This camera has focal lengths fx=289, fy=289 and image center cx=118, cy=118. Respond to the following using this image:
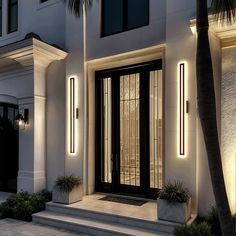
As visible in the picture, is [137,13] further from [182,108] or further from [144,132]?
[144,132]

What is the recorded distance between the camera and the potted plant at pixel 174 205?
5637mm

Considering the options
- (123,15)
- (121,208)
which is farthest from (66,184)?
(123,15)

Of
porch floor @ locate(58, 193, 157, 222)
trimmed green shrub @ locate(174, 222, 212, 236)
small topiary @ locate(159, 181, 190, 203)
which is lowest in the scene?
porch floor @ locate(58, 193, 157, 222)

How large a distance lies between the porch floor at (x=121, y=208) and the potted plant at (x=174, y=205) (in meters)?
0.29

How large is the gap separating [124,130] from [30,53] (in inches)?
132

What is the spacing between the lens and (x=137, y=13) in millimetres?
7562

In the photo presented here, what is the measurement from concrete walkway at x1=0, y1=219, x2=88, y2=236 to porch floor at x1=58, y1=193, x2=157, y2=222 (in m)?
0.74

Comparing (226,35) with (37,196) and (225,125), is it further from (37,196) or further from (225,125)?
(37,196)

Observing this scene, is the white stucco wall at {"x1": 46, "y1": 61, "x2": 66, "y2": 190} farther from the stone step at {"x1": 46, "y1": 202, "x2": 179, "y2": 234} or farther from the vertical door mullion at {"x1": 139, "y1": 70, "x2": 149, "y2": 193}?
the vertical door mullion at {"x1": 139, "y1": 70, "x2": 149, "y2": 193}

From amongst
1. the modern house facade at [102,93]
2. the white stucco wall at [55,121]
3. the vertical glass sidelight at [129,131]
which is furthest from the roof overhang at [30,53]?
the vertical glass sidelight at [129,131]

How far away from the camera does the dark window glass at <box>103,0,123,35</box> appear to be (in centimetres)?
786

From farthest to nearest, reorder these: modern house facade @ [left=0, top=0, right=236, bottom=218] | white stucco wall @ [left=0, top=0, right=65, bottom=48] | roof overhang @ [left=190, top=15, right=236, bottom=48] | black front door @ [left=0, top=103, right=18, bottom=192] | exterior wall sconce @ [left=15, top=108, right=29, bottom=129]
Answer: black front door @ [left=0, top=103, right=18, bottom=192] < white stucco wall @ [left=0, top=0, right=65, bottom=48] < exterior wall sconce @ [left=15, top=108, right=29, bottom=129] < modern house facade @ [left=0, top=0, right=236, bottom=218] < roof overhang @ [left=190, top=15, right=236, bottom=48]

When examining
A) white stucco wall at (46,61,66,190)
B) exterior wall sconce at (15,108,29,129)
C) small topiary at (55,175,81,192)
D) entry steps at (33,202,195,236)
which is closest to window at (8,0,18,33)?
white stucco wall at (46,61,66,190)

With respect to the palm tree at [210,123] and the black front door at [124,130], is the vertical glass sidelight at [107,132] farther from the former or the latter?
the palm tree at [210,123]
